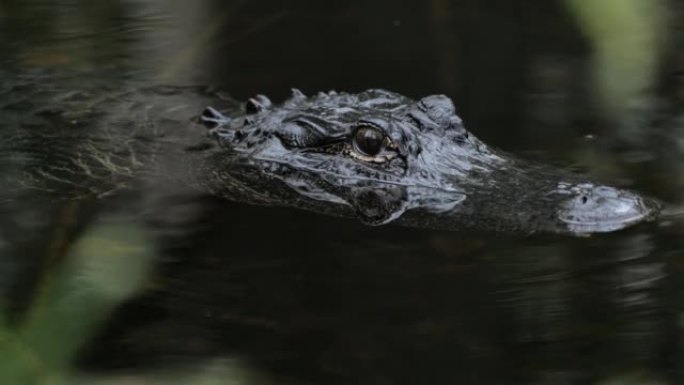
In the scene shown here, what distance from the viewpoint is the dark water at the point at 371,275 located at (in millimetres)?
819

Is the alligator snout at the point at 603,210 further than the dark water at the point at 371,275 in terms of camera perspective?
Yes

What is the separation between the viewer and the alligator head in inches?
137

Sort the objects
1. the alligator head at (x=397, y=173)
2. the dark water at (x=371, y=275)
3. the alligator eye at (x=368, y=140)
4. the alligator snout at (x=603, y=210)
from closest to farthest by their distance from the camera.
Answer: the dark water at (x=371, y=275)
the alligator snout at (x=603, y=210)
the alligator head at (x=397, y=173)
the alligator eye at (x=368, y=140)

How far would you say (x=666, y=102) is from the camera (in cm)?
456

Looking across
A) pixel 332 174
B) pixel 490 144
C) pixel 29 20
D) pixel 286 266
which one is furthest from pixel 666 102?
pixel 29 20

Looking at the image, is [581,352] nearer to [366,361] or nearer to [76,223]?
[366,361]

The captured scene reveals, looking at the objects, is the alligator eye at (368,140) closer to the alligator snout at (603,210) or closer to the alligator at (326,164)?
the alligator at (326,164)

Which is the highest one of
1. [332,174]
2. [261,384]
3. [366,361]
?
[261,384]

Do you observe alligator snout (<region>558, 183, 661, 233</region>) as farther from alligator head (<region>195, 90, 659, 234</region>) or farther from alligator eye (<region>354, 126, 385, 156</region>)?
alligator eye (<region>354, 126, 385, 156</region>)

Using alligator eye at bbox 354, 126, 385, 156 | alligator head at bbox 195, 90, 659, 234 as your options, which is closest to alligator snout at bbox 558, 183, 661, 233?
alligator head at bbox 195, 90, 659, 234

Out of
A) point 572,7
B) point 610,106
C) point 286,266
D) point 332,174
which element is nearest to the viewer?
point 572,7

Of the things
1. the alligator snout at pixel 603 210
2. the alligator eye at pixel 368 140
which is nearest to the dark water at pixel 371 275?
the alligator snout at pixel 603 210

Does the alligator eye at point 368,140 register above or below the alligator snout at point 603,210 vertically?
above

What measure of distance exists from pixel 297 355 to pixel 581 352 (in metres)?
0.72
